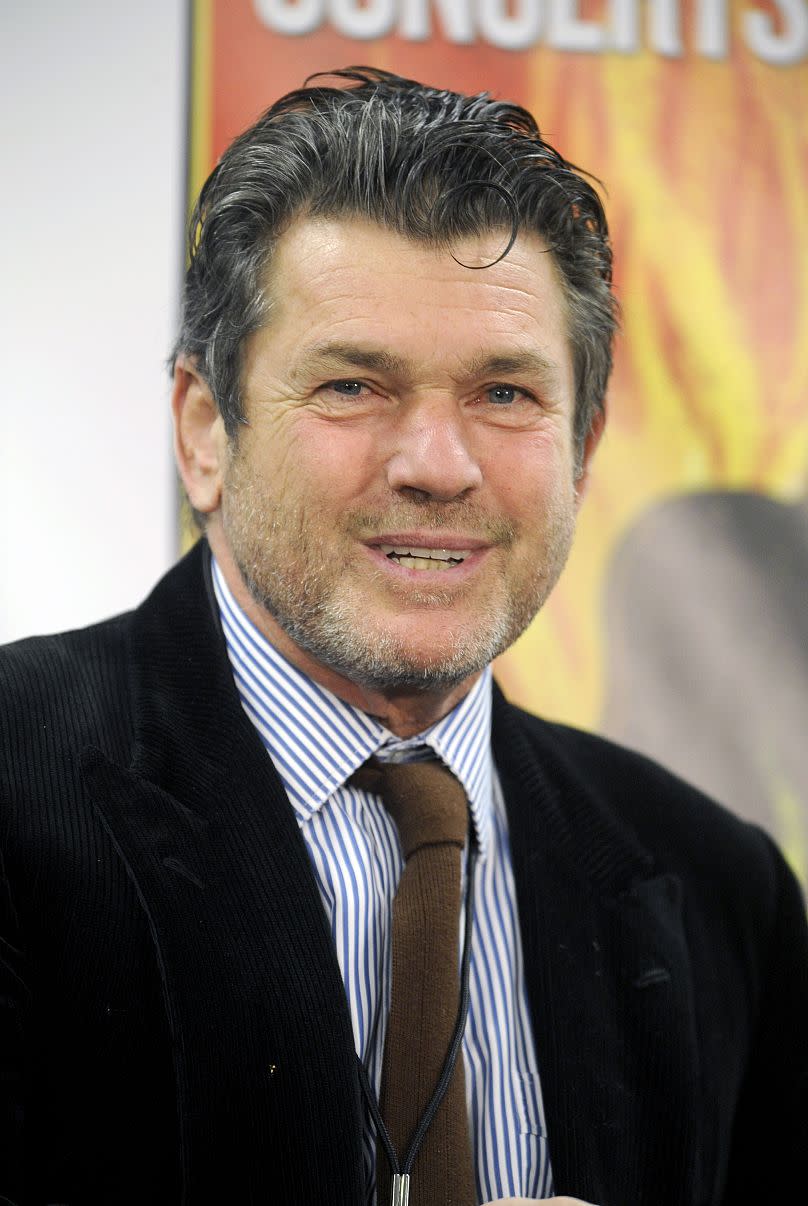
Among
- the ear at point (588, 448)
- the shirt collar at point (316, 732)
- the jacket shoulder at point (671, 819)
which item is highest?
the ear at point (588, 448)

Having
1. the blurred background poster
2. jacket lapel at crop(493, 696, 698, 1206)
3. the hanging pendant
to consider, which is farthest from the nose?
the blurred background poster

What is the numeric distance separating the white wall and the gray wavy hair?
1.80ft

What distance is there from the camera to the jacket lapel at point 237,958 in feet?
4.48

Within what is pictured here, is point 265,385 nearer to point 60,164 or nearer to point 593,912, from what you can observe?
point 593,912

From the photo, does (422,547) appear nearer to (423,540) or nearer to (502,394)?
(423,540)

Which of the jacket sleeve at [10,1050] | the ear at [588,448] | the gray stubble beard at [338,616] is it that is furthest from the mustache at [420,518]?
the jacket sleeve at [10,1050]

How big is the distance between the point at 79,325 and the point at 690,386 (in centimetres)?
120

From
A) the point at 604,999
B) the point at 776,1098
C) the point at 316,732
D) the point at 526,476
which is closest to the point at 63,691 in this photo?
the point at 316,732

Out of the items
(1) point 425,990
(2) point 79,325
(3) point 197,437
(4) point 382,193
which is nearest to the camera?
(1) point 425,990

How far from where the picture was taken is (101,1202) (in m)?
1.37

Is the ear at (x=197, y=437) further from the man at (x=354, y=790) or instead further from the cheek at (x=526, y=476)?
the cheek at (x=526, y=476)

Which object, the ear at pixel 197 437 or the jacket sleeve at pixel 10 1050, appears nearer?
the jacket sleeve at pixel 10 1050

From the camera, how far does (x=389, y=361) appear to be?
62.0 inches

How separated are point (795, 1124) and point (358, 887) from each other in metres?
0.82
